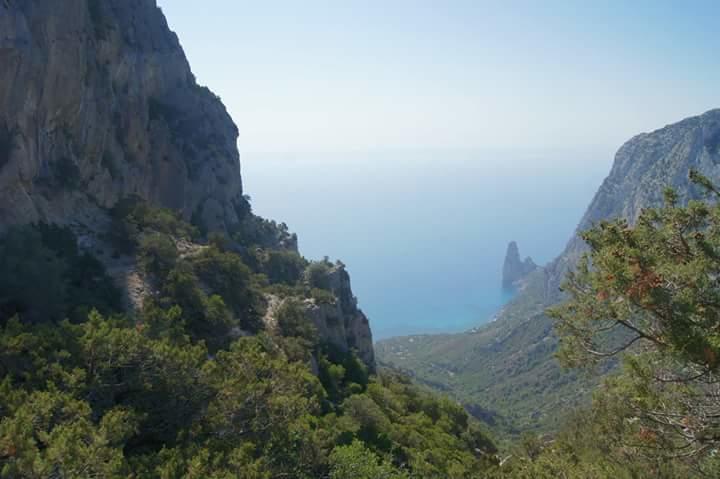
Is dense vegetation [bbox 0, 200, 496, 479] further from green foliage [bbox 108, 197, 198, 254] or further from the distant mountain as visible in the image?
the distant mountain

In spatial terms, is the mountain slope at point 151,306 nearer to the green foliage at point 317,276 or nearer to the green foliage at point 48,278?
the green foliage at point 48,278

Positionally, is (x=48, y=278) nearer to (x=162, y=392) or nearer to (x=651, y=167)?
(x=162, y=392)

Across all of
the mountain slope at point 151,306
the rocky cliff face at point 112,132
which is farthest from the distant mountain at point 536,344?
the rocky cliff face at point 112,132

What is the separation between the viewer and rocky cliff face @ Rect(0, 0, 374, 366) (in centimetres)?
2517


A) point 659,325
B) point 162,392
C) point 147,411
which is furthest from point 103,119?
point 659,325

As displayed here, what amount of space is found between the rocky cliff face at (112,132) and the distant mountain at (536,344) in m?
45.0

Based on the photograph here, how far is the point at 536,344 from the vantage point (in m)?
112

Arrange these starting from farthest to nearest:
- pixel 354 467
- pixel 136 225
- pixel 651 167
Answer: pixel 651 167, pixel 136 225, pixel 354 467

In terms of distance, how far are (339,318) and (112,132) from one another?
825 inches

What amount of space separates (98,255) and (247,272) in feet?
29.2

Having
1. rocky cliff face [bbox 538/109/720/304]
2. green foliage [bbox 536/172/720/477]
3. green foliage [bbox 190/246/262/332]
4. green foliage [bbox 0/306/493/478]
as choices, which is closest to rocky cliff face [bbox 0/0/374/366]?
green foliage [bbox 190/246/262/332]

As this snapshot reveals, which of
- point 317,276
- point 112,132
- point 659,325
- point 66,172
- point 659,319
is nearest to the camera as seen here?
point 659,319

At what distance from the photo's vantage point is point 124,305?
78.2 feet

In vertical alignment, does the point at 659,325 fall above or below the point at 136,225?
above
